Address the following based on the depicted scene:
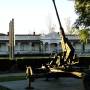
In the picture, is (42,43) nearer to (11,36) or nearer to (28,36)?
(28,36)

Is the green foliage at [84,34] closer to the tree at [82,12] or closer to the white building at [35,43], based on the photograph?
the tree at [82,12]

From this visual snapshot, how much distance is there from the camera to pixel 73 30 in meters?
28.4

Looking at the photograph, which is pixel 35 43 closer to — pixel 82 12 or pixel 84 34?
pixel 84 34

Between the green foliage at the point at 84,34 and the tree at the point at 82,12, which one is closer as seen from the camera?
the tree at the point at 82,12

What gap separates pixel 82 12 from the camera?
26.8 m

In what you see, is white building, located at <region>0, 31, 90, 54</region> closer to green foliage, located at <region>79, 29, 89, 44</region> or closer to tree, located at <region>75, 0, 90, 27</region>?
green foliage, located at <region>79, 29, 89, 44</region>

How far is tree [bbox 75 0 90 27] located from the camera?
25.9 meters

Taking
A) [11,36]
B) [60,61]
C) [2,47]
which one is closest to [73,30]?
Result: [60,61]

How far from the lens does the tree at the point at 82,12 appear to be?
1021 inches

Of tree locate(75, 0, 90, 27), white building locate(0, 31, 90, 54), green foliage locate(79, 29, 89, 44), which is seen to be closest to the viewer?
tree locate(75, 0, 90, 27)

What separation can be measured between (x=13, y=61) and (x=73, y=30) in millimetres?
7454

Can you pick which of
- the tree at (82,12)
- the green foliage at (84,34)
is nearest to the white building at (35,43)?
the green foliage at (84,34)

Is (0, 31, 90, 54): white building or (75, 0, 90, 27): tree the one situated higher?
(0, 31, 90, 54): white building

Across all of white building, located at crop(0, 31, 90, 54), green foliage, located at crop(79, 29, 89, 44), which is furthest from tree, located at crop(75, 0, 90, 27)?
white building, located at crop(0, 31, 90, 54)
